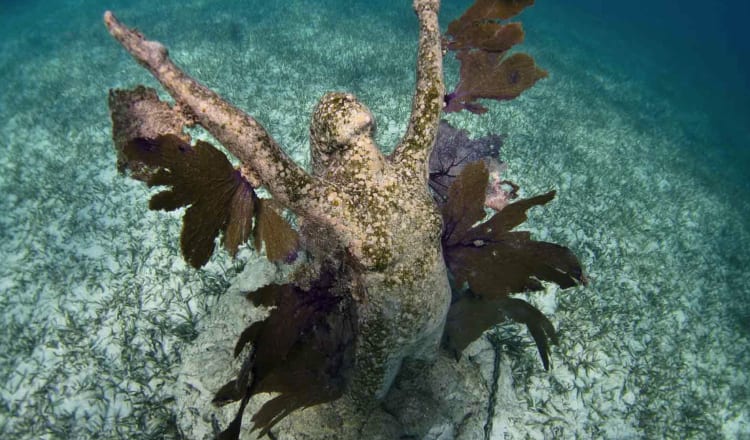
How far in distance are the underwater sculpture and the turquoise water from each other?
2.33 meters

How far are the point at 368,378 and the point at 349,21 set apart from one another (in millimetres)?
15758

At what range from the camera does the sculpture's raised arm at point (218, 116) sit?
6.92 feet

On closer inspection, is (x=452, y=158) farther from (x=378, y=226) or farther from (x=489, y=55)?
(x=378, y=226)

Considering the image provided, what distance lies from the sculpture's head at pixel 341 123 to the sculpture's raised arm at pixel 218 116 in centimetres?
38

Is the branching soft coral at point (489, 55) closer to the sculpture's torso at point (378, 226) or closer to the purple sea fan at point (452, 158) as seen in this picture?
the purple sea fan at point (452, 158)

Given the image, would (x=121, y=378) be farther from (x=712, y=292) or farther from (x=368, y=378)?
(x=712, y=292)

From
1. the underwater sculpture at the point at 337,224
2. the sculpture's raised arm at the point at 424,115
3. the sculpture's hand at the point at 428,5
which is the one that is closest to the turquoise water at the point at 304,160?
the underwater sculpture at the point at 337,224

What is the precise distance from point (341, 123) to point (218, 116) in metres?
0.72

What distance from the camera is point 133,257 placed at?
19.1 feet

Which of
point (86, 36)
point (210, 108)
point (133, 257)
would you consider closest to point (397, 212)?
point (210, 108)

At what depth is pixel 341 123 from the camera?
7.75 ft

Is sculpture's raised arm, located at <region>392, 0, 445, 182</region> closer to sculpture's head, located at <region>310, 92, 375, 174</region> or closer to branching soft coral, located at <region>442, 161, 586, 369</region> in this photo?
sculpture's head, located at <region>310, 92, 375, 174</region>

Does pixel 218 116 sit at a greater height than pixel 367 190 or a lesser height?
greater

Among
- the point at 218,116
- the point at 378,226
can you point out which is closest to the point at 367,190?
the point at 378,226
